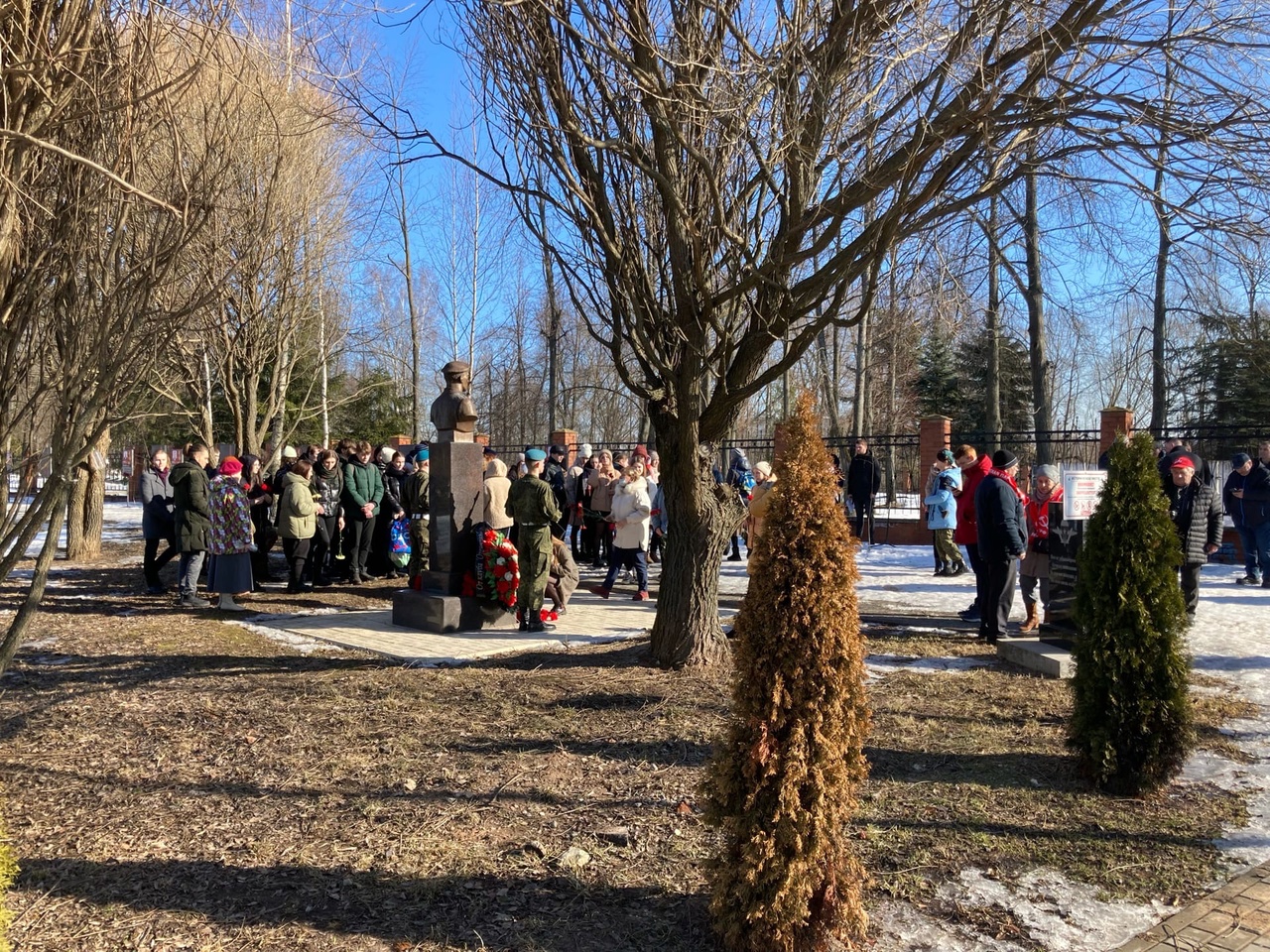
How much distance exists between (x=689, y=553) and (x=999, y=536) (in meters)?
3.17

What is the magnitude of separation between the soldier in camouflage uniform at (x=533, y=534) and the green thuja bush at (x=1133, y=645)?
202 inches

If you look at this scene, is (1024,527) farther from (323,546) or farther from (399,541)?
(323,546)

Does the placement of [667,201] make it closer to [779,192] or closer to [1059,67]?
[779,192]

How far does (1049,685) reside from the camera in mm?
7277

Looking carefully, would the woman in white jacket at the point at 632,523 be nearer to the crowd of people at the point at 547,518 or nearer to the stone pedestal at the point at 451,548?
the crowd of people at the point at 547,518

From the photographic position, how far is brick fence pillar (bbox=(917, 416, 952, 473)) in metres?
17.4

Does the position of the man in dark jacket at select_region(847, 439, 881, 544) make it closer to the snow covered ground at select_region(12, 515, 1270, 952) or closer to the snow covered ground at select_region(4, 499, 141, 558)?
the snow covered ground at select_region(12, 515, 1270, 952)

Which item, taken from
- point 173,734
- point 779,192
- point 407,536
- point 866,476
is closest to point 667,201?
point 779,192

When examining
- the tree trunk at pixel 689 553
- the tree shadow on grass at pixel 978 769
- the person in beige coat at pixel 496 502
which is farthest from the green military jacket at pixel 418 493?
the tree shadow on grass at pixel 978 769

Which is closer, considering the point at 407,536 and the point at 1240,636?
the point at 1240,636

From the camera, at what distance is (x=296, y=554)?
11.9 m

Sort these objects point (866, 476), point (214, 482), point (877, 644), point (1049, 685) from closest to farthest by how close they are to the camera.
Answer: point (1049, 685), point (877, 644), point (214, 482), point (866, 476)

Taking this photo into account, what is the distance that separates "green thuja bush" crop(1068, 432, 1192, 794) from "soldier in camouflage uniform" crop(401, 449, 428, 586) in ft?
27.7

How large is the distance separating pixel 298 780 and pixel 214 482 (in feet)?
20.8
